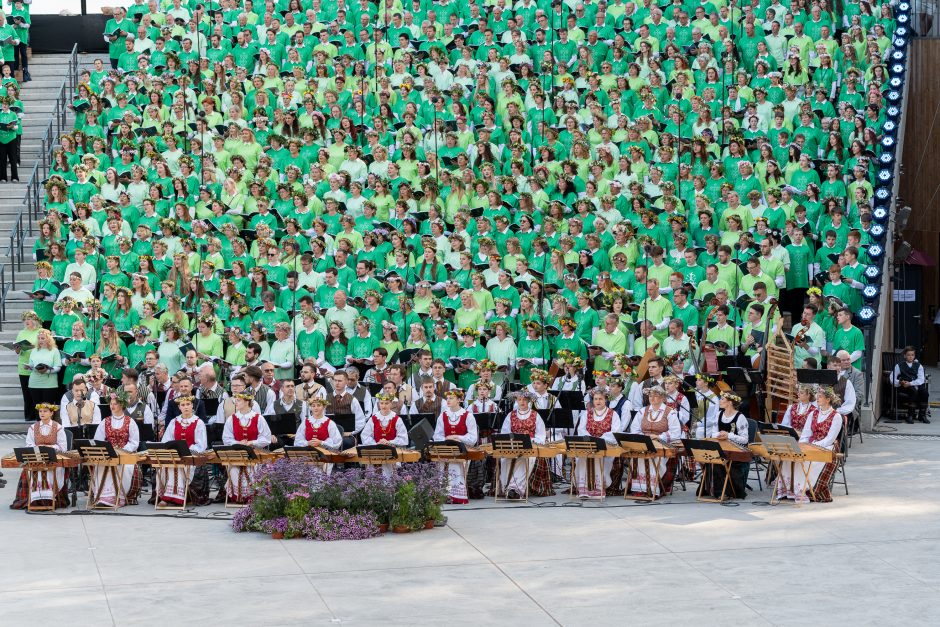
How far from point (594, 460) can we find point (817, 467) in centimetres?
281

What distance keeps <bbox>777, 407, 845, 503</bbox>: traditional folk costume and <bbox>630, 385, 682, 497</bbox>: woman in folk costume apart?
1.42 m

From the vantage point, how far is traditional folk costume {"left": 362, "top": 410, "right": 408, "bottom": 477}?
19.1 meters

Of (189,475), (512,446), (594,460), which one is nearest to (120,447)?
(189,475)

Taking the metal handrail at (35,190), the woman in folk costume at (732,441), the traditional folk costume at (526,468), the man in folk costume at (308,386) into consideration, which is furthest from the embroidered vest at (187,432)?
the metal handrail at (35,190)

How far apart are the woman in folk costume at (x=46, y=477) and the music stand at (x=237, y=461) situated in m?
1.98

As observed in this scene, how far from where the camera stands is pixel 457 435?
19250mm

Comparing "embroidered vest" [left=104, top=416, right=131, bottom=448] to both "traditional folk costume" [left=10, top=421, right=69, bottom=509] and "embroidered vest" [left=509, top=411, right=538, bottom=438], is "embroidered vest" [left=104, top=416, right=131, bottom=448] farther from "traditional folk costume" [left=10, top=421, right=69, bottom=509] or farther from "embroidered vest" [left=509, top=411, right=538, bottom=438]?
"embroidered vest" [left=509, top=411, right=538, bottom=438]

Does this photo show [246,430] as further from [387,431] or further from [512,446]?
[512,446]

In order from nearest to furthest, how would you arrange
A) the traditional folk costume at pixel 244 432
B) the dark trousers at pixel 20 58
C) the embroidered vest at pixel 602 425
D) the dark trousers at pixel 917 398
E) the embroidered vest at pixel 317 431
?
1. the traditional folk costume at pixel 244 432
2. the embroidered vest at pixel 317 431
3. the embroidered vest at pixel 602 425
4. the dark trousers at pixel 917 398
5. the dark trousers at pixel 20 58

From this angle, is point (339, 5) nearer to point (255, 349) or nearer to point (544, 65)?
point (544, 65)

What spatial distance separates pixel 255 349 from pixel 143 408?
248cm

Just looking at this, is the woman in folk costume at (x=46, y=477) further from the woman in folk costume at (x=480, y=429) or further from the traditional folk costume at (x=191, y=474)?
the woman in folk costume at (x=480, y=429)

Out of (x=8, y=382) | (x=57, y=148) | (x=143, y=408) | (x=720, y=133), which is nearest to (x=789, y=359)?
(x=720, y=133)

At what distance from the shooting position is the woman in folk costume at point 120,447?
61.3ft
